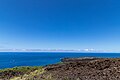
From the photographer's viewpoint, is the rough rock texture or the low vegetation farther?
the low vegetation

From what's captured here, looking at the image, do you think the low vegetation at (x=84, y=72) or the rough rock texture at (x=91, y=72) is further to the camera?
→ the low vegetation at (x=84, y=72)

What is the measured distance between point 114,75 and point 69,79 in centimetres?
447

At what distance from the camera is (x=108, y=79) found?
13.1 meters

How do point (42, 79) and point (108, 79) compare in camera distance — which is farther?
point (42, 79)

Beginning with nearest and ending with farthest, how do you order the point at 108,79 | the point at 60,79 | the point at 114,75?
the point at 108,79 < the point at 114,75 < the point at 60,79

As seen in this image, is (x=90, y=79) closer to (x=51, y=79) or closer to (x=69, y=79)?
(x=69, y=79)

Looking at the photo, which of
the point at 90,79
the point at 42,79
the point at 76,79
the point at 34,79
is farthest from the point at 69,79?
the point at 34,79

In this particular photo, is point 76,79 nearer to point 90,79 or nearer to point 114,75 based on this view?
point 90,79

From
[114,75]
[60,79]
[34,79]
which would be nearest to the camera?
[114,75]

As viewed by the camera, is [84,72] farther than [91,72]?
Yes

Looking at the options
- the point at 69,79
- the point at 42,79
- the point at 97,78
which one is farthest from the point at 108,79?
the point at 42,79

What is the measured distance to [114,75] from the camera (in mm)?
13992

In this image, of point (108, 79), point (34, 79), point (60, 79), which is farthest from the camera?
point (34, 79)

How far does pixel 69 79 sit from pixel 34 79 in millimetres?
4209
